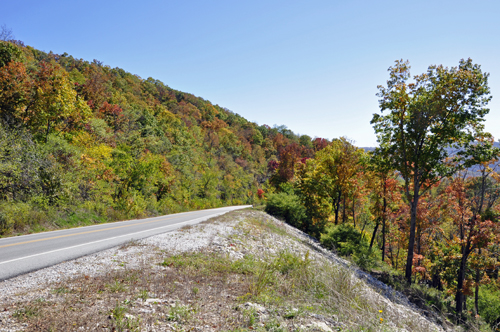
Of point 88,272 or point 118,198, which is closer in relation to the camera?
point 88,272

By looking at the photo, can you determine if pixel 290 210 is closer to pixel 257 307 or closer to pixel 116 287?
pixel 257 307

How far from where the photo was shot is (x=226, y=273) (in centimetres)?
668

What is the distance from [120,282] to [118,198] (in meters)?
15.6

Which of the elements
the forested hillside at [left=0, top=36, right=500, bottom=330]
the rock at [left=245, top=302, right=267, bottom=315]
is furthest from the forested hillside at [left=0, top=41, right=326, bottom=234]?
the rock at [left=245, top=302, right=267, bottom=315]

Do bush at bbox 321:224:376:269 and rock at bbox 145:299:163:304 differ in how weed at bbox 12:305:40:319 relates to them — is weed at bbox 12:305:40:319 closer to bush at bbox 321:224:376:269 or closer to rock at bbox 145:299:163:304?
rock at bbox 145:299:163:304

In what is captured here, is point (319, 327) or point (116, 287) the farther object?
point (116, 287)

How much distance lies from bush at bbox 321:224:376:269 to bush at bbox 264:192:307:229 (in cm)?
538

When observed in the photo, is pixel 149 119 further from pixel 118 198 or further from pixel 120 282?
pixel 120 282

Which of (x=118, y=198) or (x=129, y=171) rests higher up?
(x=129, y=171)

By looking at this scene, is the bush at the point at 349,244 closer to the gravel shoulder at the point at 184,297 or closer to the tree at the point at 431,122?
the tree at the point at 431,122

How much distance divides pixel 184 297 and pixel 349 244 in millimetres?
15464

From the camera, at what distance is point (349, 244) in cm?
1764

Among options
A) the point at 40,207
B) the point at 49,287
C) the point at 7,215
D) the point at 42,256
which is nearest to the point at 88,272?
the point at 49,287

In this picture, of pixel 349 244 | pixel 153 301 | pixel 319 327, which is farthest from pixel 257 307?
pixel 349 244
